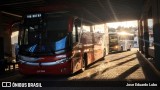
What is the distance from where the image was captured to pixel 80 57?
541 inches

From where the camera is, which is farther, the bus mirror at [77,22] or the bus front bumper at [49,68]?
the bus mirror at [77,22]

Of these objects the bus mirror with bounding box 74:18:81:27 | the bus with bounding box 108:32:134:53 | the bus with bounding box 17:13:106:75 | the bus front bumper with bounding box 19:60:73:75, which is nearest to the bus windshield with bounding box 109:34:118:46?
the bus with bounding box 108:32:134:53

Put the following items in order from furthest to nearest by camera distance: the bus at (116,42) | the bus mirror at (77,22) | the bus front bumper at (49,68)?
the bus at (116,42) < the bus mirror at (77,22) < the bus front bumper at (49,68)

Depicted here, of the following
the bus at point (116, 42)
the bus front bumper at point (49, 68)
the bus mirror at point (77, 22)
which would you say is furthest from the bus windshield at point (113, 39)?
the bus front bumper at point (49, 68)

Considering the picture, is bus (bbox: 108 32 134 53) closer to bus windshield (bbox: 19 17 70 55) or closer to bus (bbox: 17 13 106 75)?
bus (bbox: 17 13 106 75)

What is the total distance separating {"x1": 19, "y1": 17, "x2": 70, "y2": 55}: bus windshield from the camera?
11836 mm

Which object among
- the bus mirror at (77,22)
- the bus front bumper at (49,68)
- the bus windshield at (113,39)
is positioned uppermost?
the bus mirror at (77,22)

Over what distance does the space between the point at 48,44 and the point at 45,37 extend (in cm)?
37

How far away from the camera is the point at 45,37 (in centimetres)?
1205

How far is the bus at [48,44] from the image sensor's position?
1182 centimetres

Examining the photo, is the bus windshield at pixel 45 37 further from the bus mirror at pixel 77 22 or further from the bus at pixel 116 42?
the bus at pixel 116 42

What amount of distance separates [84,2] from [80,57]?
254 inches

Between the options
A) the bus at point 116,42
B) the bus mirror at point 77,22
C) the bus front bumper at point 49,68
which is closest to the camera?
the bus front bumper at point 49,68

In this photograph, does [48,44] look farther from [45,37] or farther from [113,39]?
[113,39]
